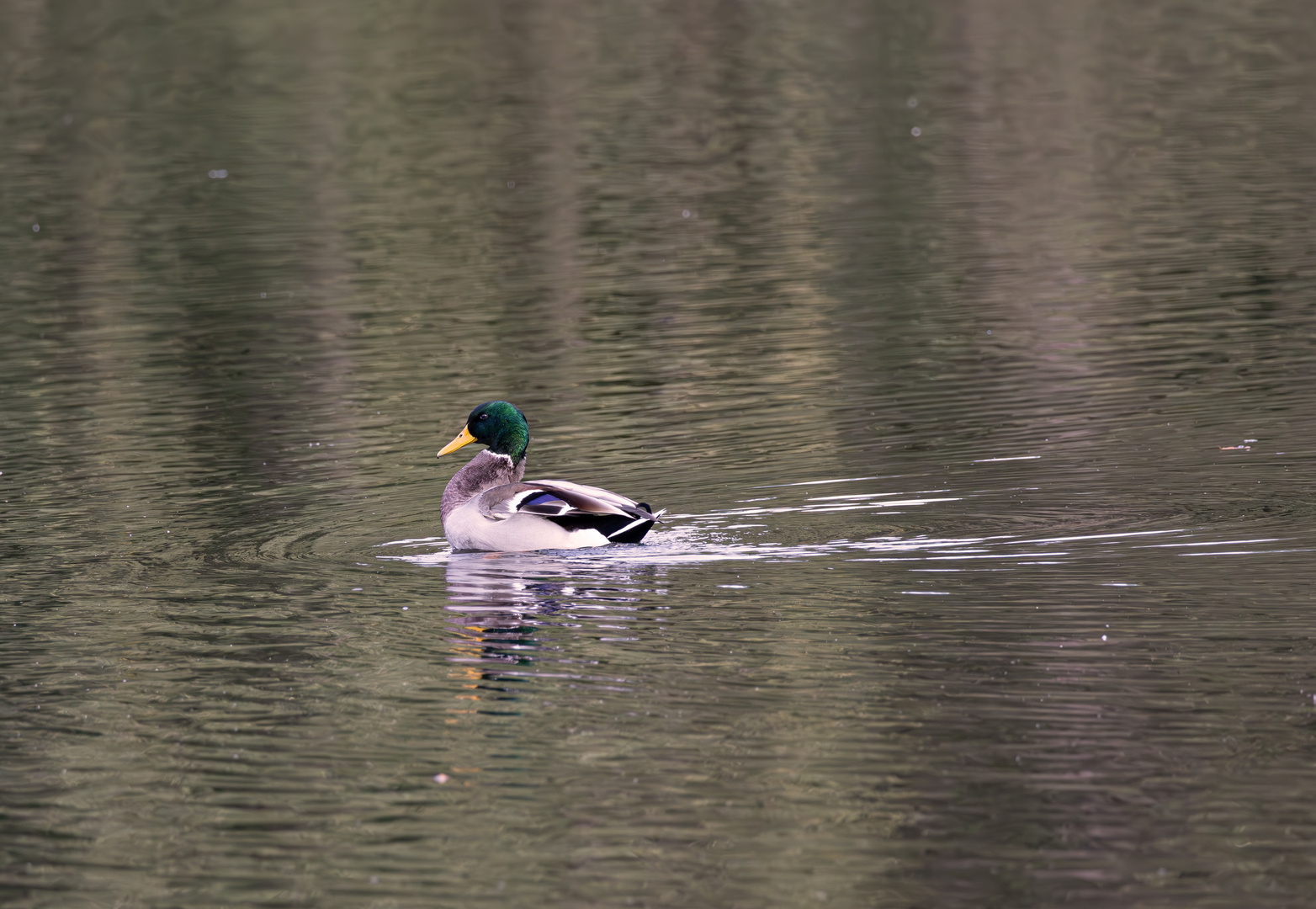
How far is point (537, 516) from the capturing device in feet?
45.8

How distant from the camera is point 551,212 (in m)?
32.6

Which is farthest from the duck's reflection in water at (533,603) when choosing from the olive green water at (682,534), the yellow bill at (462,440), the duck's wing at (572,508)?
the yellow bill at (462,440)

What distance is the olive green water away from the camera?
854cm

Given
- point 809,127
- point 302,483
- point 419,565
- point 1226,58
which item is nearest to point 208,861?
point 419,565

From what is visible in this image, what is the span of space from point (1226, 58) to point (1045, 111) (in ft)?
34.4

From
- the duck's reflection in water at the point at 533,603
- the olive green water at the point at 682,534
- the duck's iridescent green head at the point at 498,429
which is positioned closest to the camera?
the olive green water at the point at 682,534

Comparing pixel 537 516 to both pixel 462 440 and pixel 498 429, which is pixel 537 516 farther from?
pixel 462 440

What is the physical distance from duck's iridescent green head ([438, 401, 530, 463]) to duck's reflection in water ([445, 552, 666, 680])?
4.14 ft

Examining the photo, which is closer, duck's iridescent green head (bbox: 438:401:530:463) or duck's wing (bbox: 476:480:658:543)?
duck's wing (bbox: 476:480:658:543)

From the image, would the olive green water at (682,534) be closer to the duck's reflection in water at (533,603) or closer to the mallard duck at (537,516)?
the duck's reflection in water at (533,603)

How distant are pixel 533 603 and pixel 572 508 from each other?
1.24 m

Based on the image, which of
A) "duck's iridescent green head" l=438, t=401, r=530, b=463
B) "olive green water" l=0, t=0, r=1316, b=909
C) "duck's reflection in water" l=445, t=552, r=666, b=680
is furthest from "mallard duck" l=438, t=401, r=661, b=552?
"duck's iridescent green head" l=438, t=401, r=530, b=463

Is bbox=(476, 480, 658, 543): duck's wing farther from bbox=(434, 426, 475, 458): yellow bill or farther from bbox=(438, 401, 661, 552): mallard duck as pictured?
bbox=(434, 426, 475, 458): yellow bill

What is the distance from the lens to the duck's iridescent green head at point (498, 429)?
49.3ft
